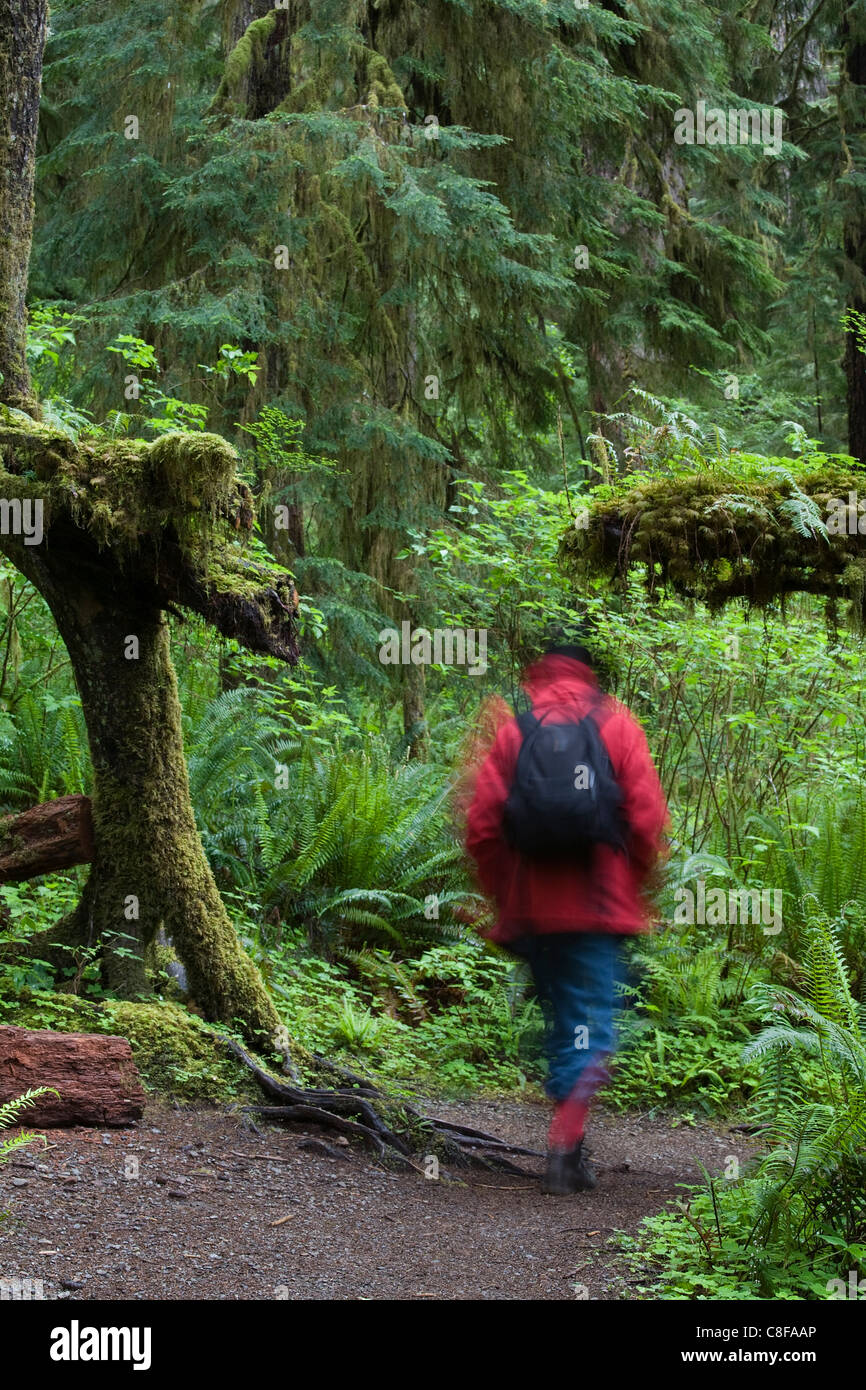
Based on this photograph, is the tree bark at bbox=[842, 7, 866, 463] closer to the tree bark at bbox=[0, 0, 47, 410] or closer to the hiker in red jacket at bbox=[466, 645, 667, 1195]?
the hiker in red jacket at bbox=[466, 645, 667, 1195]

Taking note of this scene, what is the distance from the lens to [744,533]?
5.09 meters

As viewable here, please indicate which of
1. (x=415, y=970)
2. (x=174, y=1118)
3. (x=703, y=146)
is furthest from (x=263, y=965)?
(x=703, y=146)

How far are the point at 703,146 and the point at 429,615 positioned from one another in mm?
6764

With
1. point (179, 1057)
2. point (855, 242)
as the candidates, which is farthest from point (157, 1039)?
point (855, 242)

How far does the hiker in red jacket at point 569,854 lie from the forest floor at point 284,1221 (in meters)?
0.47

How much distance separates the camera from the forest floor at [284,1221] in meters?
3.50

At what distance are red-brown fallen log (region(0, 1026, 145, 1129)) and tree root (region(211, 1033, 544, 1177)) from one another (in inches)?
24.6

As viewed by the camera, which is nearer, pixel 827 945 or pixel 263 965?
pixel 827 945

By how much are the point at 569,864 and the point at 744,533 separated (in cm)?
172

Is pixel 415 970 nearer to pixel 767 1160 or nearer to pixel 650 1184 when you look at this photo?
pixel 650 1184

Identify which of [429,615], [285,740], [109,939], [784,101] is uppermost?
[784,101]

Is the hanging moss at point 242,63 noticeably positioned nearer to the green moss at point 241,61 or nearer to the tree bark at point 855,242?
the green moss at point 241,61

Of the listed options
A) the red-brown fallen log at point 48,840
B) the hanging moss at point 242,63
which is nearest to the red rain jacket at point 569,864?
the red-brown fallen log at point 48,840

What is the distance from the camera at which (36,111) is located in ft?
18.7
